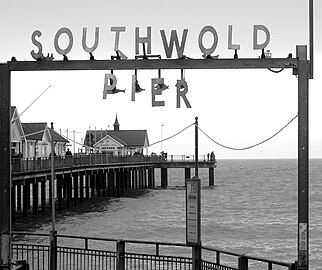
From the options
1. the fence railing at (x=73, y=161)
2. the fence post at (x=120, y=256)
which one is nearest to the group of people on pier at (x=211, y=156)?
the fence railing at (x=73, y=161)

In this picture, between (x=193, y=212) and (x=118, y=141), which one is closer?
(x=193, y=212)

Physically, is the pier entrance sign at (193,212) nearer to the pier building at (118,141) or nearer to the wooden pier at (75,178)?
the wooden pier at (75,178)

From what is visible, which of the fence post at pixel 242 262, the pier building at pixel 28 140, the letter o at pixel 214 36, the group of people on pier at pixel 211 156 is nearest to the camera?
the letter o at pixel 214 36

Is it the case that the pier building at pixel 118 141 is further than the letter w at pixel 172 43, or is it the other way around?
the pier building at pixel 118 141

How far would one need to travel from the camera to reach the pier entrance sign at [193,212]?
10258 millimetres

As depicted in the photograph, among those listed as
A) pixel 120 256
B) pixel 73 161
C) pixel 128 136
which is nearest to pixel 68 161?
pixel 73 161

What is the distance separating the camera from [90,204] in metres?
52.8

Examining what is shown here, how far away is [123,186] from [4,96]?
2388 inches

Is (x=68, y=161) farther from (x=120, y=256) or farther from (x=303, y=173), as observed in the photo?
(x=303, y=173)

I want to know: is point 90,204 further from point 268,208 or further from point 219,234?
point 219,234

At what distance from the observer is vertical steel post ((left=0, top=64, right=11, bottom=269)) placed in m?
9.48

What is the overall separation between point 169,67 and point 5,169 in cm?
293

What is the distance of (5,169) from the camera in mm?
9555

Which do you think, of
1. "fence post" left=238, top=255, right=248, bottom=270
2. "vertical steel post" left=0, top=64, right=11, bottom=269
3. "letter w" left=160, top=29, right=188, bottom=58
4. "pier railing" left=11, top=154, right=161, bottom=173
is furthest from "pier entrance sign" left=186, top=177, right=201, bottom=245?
"pier railing" left=11, top=154, right=161, bottom=173
